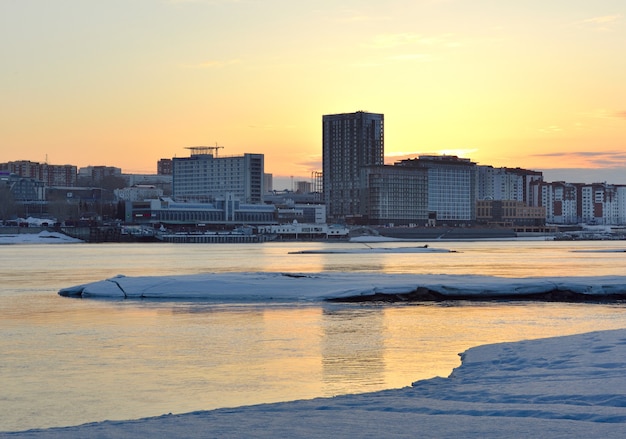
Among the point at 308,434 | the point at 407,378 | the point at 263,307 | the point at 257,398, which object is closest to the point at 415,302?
the point at 263,307

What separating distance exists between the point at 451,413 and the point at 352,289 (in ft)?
71.9

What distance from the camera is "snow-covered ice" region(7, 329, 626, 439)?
10.8 meters

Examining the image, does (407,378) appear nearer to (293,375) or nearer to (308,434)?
(293,375)

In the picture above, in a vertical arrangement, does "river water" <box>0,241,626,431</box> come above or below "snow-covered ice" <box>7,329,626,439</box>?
below

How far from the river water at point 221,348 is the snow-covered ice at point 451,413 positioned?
6.17 feet

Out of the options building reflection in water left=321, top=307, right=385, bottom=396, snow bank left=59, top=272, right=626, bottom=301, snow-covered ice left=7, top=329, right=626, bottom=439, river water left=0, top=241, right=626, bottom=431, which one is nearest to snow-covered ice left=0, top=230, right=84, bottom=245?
snow bank left=59, top=272, right=626, bottom=301

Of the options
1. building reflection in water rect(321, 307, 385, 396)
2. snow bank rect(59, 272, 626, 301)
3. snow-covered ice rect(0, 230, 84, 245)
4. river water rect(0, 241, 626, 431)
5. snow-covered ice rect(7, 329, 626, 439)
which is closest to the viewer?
snow-covered ice rect(7, 329, 626, 439)

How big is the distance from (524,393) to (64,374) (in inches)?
343

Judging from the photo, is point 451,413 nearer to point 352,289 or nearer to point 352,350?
point 352,350

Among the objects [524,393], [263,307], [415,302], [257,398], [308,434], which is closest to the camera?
[308,434]

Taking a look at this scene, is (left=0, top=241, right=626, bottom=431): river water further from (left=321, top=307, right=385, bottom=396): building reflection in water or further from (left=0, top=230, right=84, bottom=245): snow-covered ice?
(left=0, top=230, right=84, bottom=245): snow-covered ice

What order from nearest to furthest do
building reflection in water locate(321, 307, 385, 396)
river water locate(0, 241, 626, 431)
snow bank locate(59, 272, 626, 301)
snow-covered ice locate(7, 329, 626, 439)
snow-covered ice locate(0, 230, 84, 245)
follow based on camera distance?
snow-covered ice locate(7, 329, 626, 439)
river water locate(0, 241, 626, 431)
building reflection in water locate(321, 307, 385, 396)
snow bank locate(59, 272, 626, 301)
snow-covered ice locate(0, 230, 84, 245)

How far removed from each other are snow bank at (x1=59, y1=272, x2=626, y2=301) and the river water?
5.17 feet

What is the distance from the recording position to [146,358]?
776 inches
